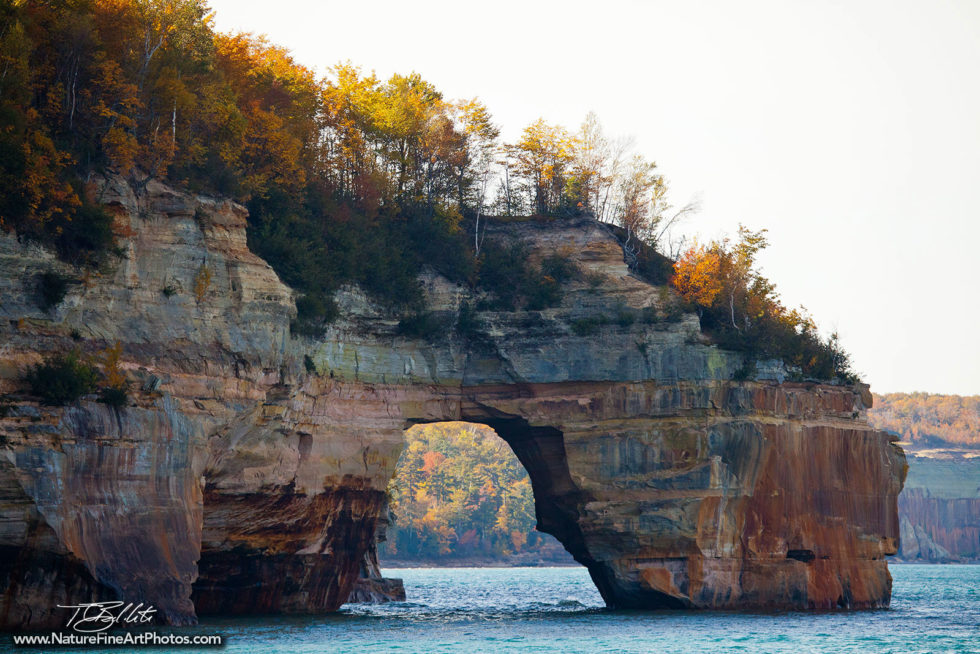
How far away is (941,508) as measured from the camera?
14688cm

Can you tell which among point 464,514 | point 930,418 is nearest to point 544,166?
point 464,514

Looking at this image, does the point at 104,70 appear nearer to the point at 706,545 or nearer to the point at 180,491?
the point at 180,491

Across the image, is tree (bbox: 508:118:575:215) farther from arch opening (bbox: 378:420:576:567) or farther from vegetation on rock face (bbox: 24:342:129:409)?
arch opening (bbox: 378:420:576:567)

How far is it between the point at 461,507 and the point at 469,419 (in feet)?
309

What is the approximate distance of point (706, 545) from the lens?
143 feet

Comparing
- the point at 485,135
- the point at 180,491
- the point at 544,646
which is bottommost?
the point at 544,646

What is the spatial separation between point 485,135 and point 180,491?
23.5 metres

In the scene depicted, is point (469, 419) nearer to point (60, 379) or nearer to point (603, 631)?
point (603, 631)

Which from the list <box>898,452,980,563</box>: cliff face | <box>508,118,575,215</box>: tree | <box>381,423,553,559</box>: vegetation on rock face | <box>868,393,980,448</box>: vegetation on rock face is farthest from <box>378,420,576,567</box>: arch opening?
<box>508,118,575,215</box>: tree

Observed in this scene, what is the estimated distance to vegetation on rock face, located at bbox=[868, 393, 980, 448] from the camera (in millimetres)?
170625

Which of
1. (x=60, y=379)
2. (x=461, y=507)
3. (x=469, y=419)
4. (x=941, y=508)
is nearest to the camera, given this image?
(x=60, y=379)

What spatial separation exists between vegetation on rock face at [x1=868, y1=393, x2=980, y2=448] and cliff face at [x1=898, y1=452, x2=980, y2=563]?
17.3 meters

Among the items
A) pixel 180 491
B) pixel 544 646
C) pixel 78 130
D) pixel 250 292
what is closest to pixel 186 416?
pixel 180 491

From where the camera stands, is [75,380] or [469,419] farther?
[469,419]
